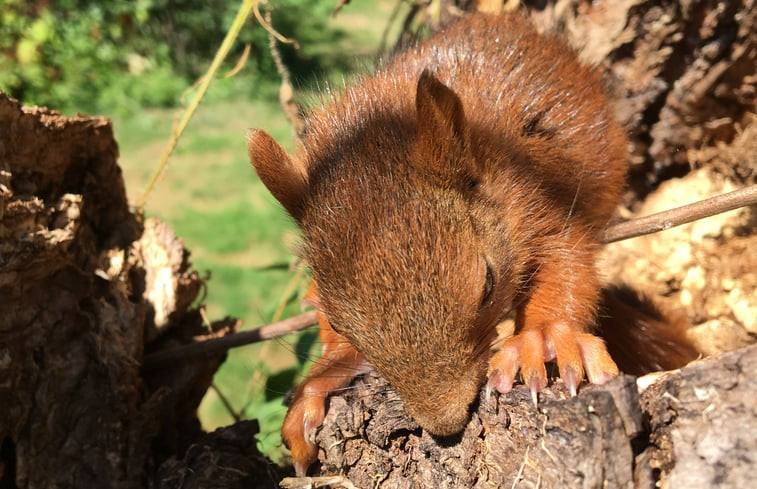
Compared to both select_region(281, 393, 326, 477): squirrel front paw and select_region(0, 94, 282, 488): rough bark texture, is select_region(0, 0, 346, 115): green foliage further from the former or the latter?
select_region(281, 393, 326, 477): squirrel front paw

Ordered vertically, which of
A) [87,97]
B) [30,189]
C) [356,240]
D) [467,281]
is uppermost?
[87,97]

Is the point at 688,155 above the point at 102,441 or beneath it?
above

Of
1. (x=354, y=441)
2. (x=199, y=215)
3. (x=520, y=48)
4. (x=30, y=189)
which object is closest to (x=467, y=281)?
(x=354, y=441)

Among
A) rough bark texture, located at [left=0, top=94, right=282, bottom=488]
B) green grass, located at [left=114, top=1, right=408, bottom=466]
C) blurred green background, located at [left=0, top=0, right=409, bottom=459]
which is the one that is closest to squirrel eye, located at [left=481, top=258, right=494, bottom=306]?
rough bark texture, located at [left=0, top=94, right=282, bottom=488]

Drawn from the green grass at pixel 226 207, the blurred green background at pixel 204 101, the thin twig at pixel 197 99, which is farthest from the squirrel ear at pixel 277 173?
the blurred green background at pixel 204 101

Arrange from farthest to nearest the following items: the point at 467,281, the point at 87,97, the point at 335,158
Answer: the point at 87,97 → the point at 335,158 → the point at 467,281

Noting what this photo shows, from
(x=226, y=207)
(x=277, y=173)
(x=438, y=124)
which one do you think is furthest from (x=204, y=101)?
(x=438, y=124)

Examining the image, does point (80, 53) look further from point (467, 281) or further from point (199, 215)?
point (467, 281)
